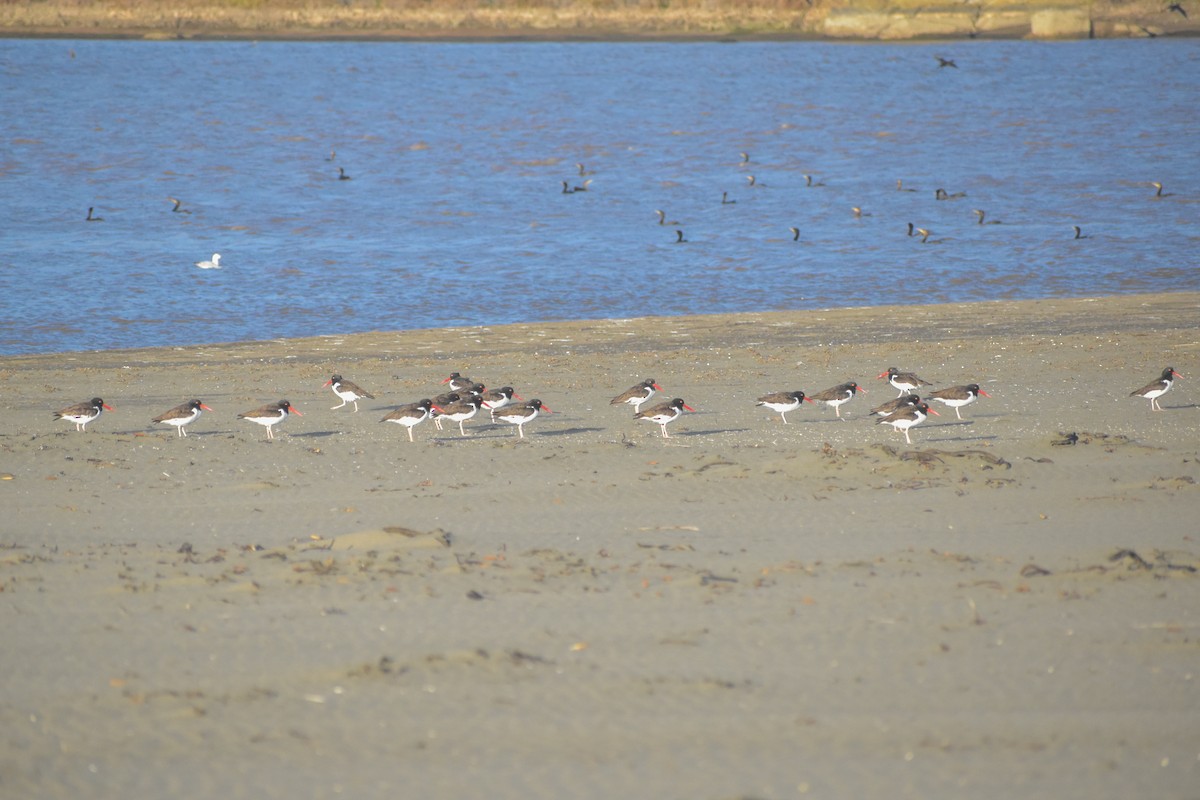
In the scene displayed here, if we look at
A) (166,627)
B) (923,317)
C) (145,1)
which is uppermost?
(145,1)

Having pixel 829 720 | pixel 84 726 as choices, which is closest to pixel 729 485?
pixel 829 720

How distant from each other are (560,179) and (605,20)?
4549cm

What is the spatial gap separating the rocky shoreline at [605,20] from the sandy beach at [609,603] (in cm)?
7050

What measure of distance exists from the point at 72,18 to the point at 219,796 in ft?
290

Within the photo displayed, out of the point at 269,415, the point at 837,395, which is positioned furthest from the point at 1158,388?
the point at 269,415

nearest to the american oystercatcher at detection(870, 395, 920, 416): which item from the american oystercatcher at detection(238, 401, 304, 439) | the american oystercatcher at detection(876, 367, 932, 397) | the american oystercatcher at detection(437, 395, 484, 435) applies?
the american oystercatcher at detection(876, 367, 932, 397)

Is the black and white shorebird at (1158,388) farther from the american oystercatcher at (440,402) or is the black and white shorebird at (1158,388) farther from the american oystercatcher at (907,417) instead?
the american oystercatcher at (440,402)

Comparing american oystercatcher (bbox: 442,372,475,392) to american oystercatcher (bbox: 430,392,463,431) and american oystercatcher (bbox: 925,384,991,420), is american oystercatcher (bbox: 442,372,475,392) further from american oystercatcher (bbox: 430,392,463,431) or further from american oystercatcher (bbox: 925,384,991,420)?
american oystercatcher (bbox: 925,384,991,420)

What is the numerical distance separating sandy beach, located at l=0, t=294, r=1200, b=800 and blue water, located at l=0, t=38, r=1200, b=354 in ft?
34.5

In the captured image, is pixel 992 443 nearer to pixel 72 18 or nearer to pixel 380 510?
pixel 380 510

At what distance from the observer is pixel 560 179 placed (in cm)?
4481

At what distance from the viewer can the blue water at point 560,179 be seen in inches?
1104

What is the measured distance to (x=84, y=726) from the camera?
27.0ft

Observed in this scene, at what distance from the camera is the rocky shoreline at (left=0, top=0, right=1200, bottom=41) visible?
82.8 m
